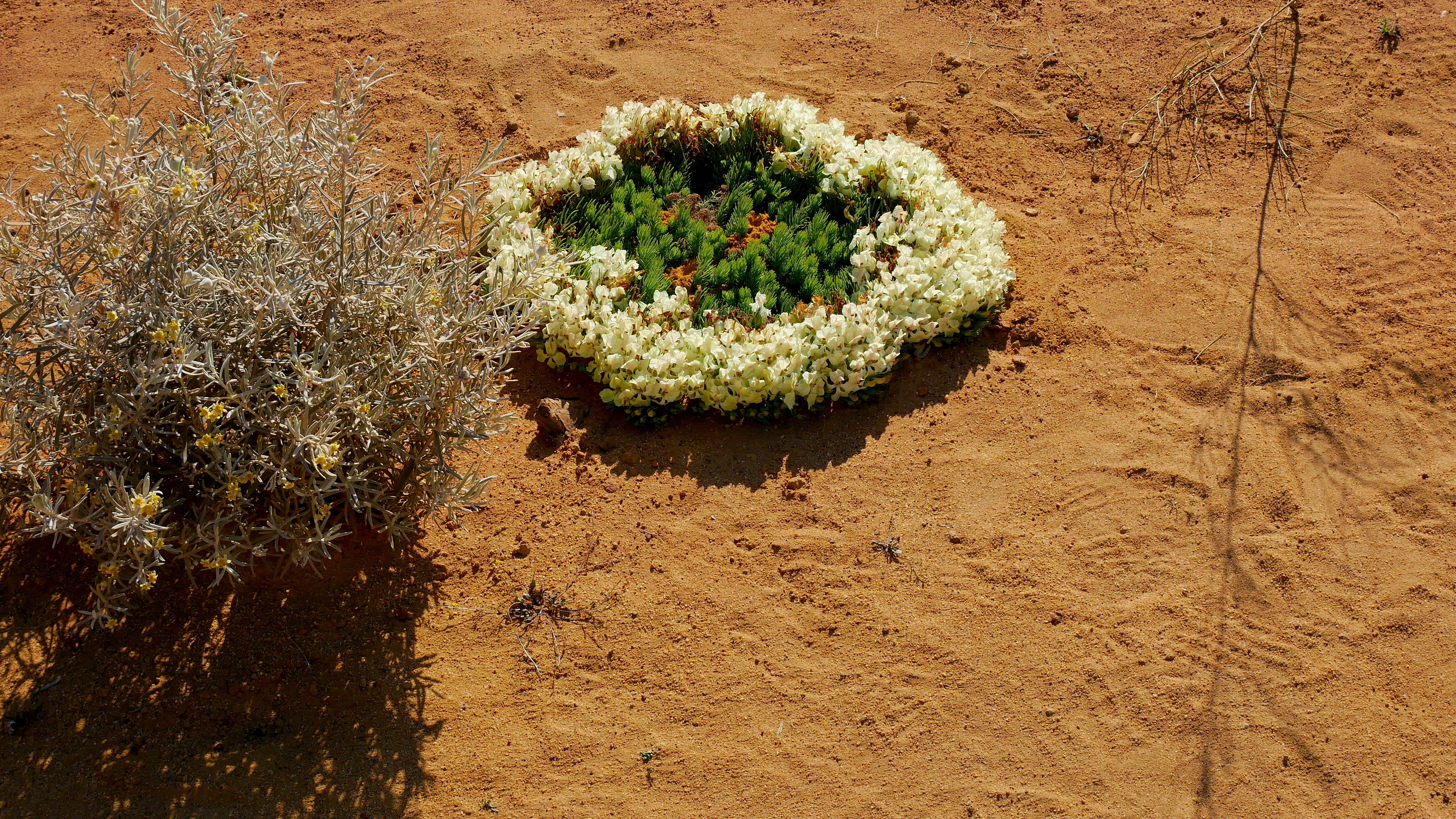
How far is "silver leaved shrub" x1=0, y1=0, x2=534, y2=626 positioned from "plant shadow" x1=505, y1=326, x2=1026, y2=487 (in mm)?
816

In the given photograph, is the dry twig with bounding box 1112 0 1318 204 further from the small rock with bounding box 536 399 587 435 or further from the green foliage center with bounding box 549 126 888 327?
the small rock with bounding box 536 399 587 435

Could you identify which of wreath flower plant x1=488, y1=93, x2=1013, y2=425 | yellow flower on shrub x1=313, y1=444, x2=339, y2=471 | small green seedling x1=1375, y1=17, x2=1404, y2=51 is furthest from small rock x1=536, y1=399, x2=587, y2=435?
small green seedling x1=1375, y1=17, x2=1404, y2=51

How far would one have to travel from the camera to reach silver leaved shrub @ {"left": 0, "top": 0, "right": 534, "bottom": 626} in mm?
3285

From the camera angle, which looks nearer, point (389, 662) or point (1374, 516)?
point (389, 662)

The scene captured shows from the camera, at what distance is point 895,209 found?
16.5ft

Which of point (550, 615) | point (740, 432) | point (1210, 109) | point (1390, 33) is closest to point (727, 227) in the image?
point (740, 432)

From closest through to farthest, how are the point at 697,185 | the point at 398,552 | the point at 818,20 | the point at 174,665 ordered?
1. the point at 174,665
2. the point at 398,552
3. the point at 697,185
4. the point at 818,20

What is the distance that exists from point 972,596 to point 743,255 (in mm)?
1999

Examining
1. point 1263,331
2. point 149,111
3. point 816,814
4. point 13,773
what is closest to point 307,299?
point 13,773

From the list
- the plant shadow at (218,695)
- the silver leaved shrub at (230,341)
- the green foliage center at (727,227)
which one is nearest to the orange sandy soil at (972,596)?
the plant shadow at (218,695)

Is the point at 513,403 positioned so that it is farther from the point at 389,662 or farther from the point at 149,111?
the point at 149,111

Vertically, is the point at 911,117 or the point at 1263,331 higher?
the point at 911,117

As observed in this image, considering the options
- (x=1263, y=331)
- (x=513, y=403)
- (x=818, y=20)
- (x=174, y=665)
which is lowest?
(x=174, y=665)

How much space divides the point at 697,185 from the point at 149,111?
10.3ft
